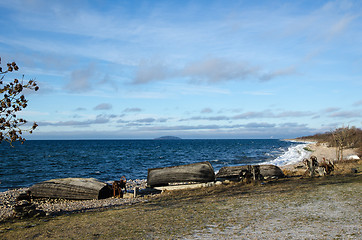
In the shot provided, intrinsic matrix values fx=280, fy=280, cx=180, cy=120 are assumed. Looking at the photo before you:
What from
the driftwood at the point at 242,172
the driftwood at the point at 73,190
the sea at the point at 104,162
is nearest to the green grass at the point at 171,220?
the sea at the point at 104,162

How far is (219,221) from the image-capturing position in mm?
9602

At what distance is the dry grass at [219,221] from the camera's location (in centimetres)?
827

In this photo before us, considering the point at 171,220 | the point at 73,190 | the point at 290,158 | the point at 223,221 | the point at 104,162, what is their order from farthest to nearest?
the point at 104,162
the point at 290,158
the point at 73,190
the point at 171,220
the point at 223,221

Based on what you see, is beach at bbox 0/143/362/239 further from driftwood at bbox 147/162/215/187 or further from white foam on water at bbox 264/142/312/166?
white foam on water at bbox 264/142/312/166

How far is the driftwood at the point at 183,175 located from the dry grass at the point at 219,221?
7.42 metres

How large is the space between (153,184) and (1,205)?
10.1 meters

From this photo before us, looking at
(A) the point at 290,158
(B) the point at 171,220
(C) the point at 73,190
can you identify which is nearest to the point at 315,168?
(B) the point at 171,220

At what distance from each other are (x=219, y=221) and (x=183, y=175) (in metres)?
11.8

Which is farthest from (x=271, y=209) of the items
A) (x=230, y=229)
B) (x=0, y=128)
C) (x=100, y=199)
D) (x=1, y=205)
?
(x=1, y=205)

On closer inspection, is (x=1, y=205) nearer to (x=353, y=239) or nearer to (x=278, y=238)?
(x=278, y=238)

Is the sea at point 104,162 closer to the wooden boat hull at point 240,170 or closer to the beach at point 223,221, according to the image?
the beach at point 223,221

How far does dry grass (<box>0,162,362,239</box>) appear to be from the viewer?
8.27 m

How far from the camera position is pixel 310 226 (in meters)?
8.53

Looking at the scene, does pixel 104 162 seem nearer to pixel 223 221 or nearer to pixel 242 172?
pixel 242 172
